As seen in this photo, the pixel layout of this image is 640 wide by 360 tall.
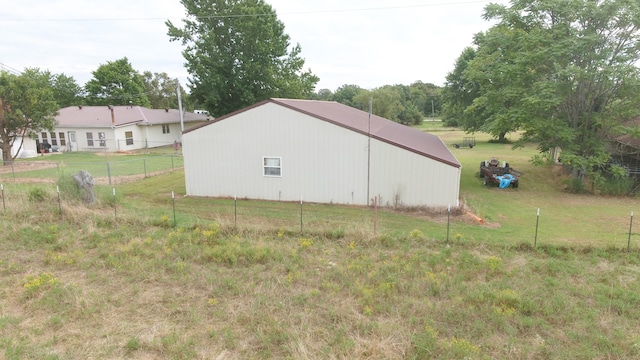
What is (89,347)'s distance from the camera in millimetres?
5391

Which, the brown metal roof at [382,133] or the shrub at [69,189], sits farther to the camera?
the brown metal roof at [382,133]

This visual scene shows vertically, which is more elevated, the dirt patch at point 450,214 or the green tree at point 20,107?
the green tree at point 20,107

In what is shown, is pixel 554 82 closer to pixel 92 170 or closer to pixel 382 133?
pixel 382 133

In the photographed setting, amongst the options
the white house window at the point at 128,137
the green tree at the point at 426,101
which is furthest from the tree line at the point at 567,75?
the green tree at the point at 426,101

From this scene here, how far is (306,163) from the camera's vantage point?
1553 centimetres

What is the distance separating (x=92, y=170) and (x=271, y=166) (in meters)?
13.6

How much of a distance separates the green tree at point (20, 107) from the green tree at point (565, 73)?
26.2 m

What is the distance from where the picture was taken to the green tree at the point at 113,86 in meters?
50.0

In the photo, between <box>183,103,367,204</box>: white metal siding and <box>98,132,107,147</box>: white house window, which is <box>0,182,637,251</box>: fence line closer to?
<box>183,103,367,204</box>: white metal siding

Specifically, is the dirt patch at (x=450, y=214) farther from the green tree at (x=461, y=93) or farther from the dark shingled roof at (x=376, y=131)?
the green tree at (x=461, y=93)

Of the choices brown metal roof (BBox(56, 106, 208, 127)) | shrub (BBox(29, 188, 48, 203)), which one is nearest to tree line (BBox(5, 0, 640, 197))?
brown metal roof (BBox(56, 106, 208, 127))

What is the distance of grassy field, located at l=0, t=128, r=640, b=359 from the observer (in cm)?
550

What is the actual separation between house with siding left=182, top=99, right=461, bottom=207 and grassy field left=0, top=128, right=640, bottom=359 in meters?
2.53

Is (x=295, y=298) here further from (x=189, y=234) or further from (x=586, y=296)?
(x=586, y=296)
